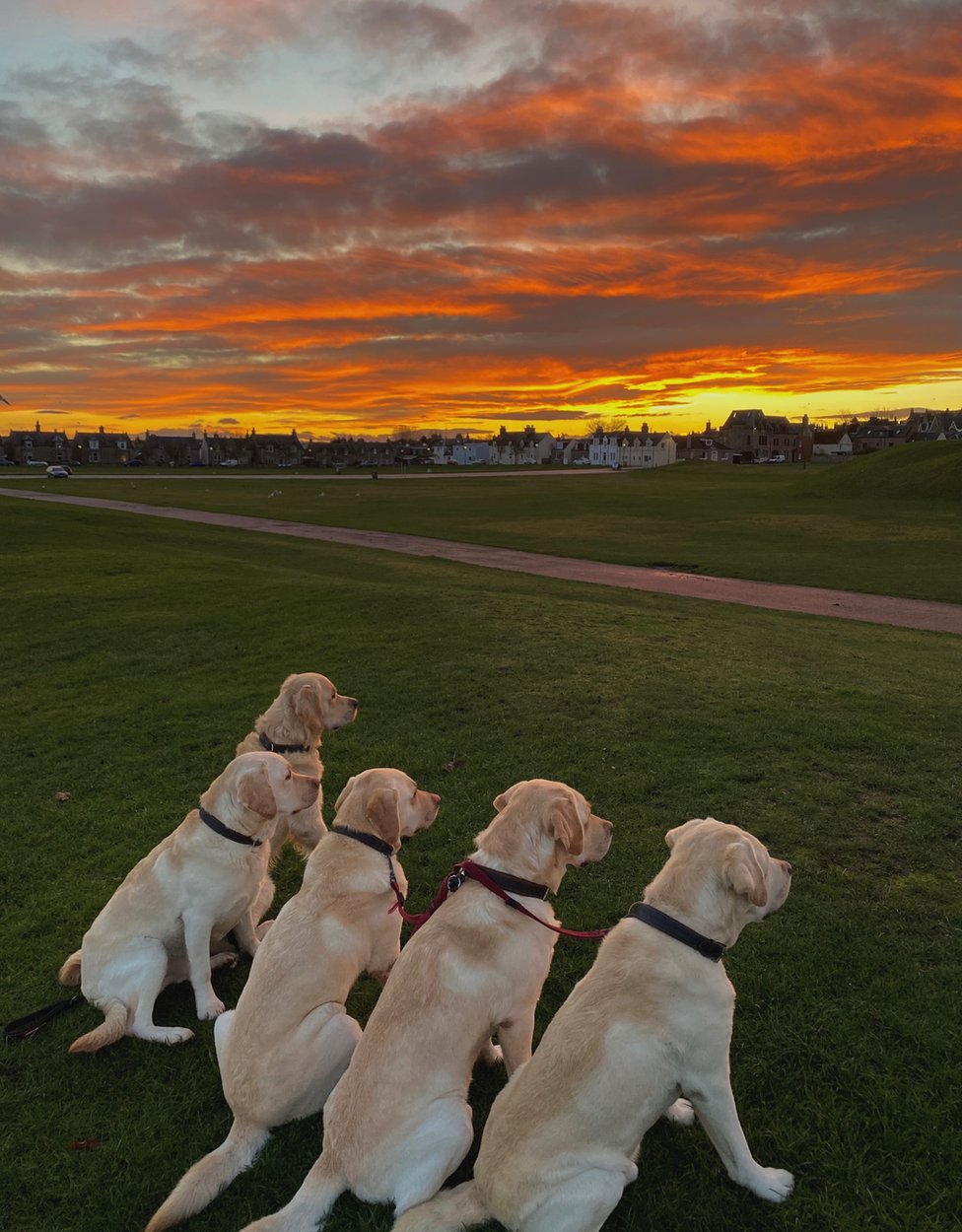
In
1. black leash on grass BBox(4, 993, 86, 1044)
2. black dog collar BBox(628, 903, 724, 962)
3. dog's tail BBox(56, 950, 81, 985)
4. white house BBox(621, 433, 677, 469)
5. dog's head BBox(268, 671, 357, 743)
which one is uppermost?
white house BBox(621, 433, 677, 469)

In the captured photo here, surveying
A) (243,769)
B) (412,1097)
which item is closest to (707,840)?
(412,1097)

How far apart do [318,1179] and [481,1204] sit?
73 centimetres

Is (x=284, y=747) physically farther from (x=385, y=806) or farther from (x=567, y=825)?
(x=567, y=825)

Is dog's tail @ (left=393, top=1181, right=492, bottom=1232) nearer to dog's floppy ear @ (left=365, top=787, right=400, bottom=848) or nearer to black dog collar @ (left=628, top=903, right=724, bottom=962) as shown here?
black dog collar @ (left=628, top=903, right=724, bottom=962)

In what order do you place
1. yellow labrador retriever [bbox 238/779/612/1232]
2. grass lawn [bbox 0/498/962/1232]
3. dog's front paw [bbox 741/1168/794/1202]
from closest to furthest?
yellow labrador retriever [bbox 238/779/612/1232] → dog's front paw [bbox 741/1168/794/1202] → grass lawn [bbox 0/498/962/1232]

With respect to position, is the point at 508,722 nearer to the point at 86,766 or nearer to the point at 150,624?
the point at 86,766

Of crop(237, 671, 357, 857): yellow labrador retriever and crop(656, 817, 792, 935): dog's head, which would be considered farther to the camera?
crop(237, 671, 357, 857): yellow labrador retriever

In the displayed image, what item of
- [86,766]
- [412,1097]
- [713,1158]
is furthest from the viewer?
[86,766]

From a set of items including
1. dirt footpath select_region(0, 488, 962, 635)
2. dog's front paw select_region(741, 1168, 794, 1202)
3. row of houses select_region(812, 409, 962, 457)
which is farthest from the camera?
row of houses select_region(812, 409, 962, 457)

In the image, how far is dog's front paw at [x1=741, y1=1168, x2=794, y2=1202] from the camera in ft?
11.4

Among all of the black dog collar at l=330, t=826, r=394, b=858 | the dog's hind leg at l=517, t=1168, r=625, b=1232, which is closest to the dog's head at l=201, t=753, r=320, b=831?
the black dog collar at l=330, t=826, r=394, b=858

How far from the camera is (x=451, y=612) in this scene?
14555 mm

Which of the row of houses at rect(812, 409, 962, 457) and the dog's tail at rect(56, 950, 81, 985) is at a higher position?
the row of houses at rect(812, 409, 962, 457)

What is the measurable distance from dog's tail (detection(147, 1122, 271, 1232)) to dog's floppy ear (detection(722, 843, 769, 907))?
262 centimetres
